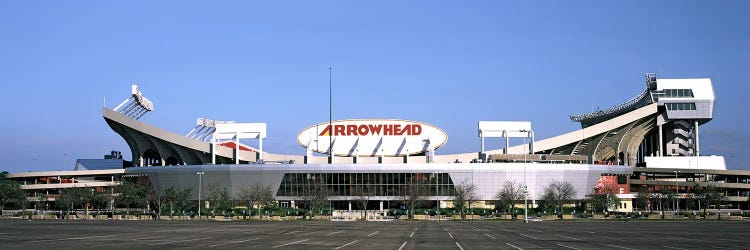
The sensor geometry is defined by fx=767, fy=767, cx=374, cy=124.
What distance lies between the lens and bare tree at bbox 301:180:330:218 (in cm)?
11469

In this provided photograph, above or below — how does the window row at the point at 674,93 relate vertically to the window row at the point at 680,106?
above

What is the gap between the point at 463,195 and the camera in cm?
11838

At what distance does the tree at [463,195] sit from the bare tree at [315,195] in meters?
20.7

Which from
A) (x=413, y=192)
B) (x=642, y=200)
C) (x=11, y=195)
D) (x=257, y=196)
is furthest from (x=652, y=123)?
(x=11, y=195)

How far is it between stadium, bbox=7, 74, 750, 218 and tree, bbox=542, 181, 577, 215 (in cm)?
233

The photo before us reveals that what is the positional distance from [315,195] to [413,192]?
1498cm

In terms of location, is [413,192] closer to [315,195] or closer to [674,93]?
[315,195]

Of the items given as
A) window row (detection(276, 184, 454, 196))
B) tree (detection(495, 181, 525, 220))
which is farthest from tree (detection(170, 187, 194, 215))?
tree (detection(495, 181, 525, 220))

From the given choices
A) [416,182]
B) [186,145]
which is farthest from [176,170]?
[416,182]

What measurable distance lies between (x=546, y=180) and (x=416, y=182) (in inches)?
859

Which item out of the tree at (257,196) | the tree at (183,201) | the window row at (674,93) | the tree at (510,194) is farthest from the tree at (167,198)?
the window row at (674,93)

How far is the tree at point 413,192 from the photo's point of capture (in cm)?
11531

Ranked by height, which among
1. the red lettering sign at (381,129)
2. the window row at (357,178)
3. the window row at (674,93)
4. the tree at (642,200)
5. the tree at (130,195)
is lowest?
the tree at (642,200)

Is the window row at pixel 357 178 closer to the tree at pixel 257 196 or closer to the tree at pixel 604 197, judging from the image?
the tree at pixel 257 196
